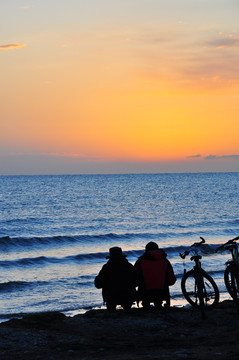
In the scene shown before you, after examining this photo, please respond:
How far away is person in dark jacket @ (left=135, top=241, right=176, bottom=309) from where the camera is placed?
32.4 feet

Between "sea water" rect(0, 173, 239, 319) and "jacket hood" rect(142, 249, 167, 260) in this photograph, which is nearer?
"jacket hood" rect(142, 249, 167, 260)

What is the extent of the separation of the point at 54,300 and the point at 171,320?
723 centimetres

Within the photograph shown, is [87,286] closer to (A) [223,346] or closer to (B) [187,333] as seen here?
(B) [187,333]

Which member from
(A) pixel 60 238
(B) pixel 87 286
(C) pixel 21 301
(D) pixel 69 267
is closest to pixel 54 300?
(C) pixel 21 301

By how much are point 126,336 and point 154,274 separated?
186 cm

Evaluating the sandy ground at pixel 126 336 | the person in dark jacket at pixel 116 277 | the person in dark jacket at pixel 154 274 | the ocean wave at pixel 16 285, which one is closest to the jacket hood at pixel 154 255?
the person in dark jacket at pixel 154 274

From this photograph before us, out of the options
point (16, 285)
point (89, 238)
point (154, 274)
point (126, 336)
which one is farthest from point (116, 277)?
point (89, 238)

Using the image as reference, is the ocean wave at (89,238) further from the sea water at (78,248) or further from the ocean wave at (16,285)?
the ocean wave at (16,285)

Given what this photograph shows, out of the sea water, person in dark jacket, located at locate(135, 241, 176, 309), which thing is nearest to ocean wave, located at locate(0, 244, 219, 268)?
the sea water

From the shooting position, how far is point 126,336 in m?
8.36

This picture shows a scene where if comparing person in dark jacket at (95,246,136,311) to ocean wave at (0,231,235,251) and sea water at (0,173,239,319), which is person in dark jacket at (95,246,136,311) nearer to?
sea water at (0,173,239,319)

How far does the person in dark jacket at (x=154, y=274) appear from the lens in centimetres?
987

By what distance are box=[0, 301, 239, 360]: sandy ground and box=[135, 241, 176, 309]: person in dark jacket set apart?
42cm

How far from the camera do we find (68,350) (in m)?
7.48
